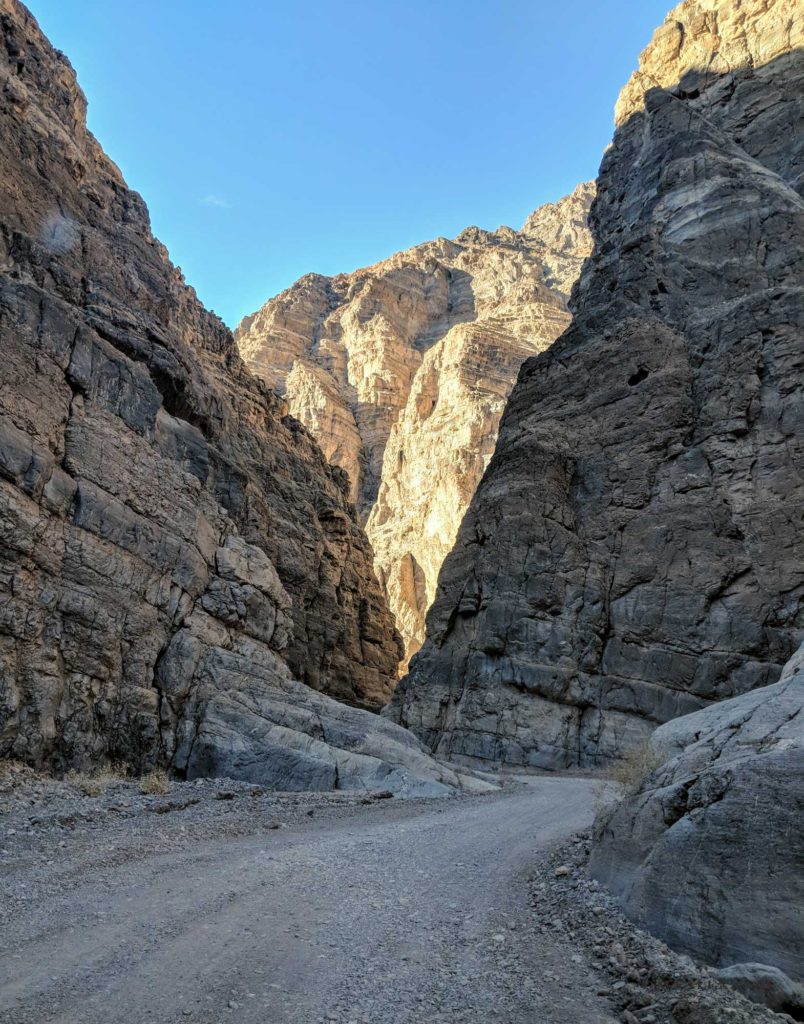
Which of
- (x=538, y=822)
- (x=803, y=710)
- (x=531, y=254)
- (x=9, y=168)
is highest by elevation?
(x=531, y=254)

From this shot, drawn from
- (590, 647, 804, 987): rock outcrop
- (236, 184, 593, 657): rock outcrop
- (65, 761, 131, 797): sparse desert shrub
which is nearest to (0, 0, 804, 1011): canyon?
(590, 647, 804, 987): rock outcrop

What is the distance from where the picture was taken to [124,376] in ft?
72.4

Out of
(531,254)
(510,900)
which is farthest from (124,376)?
(531,254)

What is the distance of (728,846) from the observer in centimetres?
570

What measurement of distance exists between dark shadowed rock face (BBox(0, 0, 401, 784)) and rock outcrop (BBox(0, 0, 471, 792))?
61 millimetres

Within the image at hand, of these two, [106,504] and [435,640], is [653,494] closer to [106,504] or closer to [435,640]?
[435,640]

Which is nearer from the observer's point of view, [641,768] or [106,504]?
[641,768]

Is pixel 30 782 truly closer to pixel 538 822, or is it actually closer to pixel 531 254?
pixel 538 822

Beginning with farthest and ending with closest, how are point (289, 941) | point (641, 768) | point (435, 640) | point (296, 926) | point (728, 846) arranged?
point (435, 640) → point (641, 768) → point (296, 926) → point (289, 941) → point (728, 846)

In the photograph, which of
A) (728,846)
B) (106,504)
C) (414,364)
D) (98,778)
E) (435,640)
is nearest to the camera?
(728,846)

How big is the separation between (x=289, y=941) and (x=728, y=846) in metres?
4.11

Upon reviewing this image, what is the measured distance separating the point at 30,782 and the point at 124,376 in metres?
13.4

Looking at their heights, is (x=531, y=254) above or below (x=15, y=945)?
above

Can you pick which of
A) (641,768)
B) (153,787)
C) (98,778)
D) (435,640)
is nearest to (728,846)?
(641,768)
